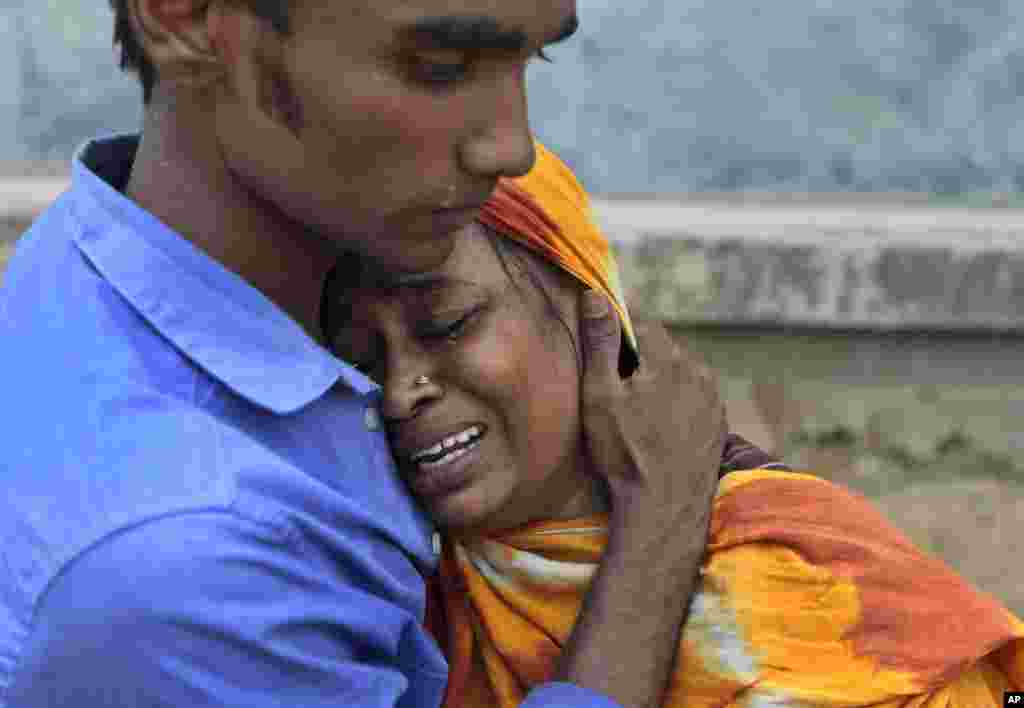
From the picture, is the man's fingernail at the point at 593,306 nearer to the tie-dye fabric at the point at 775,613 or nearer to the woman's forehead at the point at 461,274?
the woman's forehead at the point at 461,274

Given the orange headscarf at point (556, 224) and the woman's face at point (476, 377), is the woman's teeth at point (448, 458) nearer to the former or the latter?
the woman's face at point (476, 377)

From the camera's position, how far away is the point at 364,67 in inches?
58.1

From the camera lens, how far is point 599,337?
86.0 inches

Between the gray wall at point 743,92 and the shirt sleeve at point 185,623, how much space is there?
2850 millimetres

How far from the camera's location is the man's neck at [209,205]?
1.64 meters

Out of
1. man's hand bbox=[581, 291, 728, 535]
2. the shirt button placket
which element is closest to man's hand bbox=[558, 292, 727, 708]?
man's hand bbox=[581, 291, 728, 535]

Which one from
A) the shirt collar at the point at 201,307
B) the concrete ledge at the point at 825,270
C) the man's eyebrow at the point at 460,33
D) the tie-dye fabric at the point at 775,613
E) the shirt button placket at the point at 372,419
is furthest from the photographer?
the concrete ledge at the point at 825,270

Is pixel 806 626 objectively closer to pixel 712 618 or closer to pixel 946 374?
pixel 712 618

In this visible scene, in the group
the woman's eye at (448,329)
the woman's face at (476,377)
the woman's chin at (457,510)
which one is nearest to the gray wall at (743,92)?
the woman's face at (476,377)

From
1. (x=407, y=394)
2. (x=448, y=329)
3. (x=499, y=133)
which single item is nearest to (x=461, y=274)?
(x=448, y=329)

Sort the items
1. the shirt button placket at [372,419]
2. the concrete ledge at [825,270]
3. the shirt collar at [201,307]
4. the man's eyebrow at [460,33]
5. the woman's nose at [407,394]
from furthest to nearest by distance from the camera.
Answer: the concrete ledge at [825,270] < the woman's nose at [407,394] < the shirt button placket at [372,419] < the shirt collar at [201,307] < the man's eyebrow at [460,33]

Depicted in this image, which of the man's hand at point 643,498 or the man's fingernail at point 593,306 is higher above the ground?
the man's fingernail at point 593,306

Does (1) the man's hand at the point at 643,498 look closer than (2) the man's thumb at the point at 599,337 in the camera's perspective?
Yes

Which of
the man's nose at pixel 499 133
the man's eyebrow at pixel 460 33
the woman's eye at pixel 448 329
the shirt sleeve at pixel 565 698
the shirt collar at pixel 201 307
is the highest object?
the man's eyebrow at pixel 460 33
